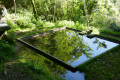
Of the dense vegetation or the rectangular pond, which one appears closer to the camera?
the dense vegetation

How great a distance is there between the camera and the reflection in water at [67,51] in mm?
4575

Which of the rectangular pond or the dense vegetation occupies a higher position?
the dense vegetation

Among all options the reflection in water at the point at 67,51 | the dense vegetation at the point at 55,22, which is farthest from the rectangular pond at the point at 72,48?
the dense vegetation at the point at 55,22

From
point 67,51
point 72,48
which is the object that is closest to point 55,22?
point 72,48

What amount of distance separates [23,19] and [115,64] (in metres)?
8.83

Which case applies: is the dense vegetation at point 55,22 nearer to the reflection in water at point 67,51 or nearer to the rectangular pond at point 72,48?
the reflection in water at point 67,51

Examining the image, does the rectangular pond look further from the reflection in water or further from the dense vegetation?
the dense vegetation

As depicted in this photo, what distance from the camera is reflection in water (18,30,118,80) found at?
458 centimetres

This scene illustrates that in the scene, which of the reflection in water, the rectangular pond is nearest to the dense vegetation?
the reflection in water

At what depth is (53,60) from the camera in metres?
5.16

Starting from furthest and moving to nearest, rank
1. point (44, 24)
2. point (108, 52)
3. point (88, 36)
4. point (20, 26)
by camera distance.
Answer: point (44, 24) < point (20, 26) < point (88, 36) < point (108, 52)

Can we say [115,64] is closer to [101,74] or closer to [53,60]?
[101,74]

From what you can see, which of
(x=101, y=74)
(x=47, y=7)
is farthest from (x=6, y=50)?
(x=47, y=7)

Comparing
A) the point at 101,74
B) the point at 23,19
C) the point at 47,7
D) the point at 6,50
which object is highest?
the point at 47,7
